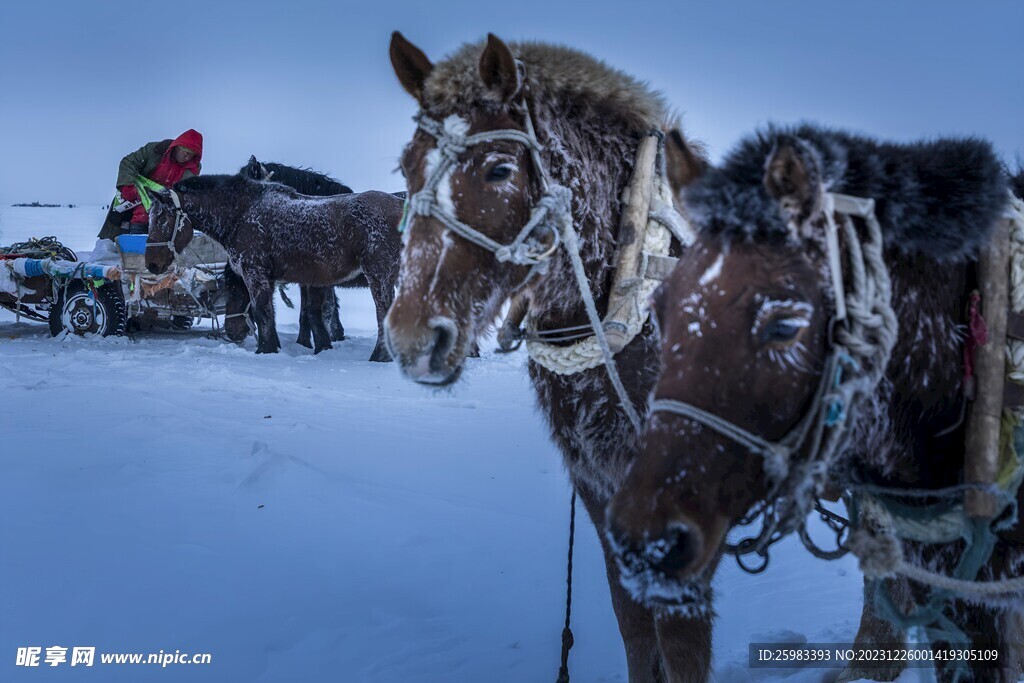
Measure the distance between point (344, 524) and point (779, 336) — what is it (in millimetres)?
3263

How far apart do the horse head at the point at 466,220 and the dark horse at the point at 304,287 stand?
795 centimetres

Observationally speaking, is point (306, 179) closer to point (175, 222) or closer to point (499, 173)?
point (175, 222)

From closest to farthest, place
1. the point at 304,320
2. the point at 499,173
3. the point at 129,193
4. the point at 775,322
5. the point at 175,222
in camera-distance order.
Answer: the point at 775,322 < the point at 499,173 < the point at 175,222 < the point at 304,320 < the point at 129,193

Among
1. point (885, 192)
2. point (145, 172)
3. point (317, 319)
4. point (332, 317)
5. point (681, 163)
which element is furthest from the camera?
point (332, 317)

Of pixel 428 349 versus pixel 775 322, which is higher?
pixel 775 322

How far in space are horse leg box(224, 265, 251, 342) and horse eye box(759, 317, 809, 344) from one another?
10079 mm

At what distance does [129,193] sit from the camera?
10906 mm

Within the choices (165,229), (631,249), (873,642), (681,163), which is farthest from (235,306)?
(681,163)

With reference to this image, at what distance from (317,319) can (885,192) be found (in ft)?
31.0

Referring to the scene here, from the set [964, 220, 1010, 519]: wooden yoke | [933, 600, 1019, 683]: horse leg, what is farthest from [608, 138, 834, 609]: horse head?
[933, 600, 1019, 683]: horse leg

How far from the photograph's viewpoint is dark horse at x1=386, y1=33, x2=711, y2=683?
2.21 m

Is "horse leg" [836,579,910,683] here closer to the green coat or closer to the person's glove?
the green coat

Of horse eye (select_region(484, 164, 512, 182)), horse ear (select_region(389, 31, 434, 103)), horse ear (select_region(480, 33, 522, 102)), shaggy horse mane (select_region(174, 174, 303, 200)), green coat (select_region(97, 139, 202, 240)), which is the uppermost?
green coat (select_region(97, 139, 202, 240))

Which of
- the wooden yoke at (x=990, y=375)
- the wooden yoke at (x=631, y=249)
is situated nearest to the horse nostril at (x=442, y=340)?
the wooden yoke at (x=631, y=249)
